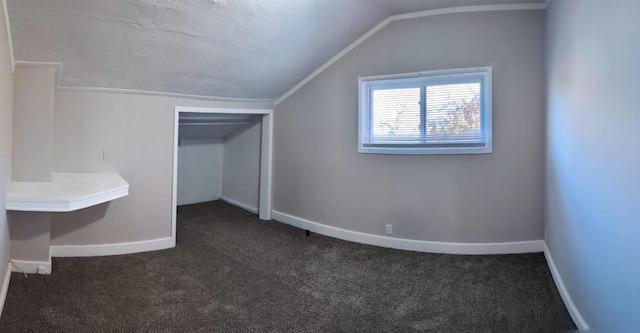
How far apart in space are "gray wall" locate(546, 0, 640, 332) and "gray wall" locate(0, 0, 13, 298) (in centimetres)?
331

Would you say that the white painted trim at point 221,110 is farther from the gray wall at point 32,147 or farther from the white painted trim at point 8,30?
the white painted trim at point 8,30

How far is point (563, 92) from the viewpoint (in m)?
2.56

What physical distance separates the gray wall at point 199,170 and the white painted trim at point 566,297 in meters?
4.61

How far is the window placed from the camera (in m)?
3.29

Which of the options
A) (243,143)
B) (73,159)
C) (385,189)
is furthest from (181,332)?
(243,143)

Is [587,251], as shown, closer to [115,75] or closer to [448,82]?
[448,82]

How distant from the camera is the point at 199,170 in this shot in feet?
18.1

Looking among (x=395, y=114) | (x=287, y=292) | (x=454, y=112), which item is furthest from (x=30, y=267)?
(x=454, y=112)

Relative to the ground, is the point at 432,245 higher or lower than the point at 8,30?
lower

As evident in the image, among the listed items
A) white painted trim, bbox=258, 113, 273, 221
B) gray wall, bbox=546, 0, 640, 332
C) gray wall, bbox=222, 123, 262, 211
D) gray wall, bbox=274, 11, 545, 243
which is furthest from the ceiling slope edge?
gray wall, bbox=546, 0, 640, 332

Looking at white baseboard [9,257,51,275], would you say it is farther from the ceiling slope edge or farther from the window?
the window

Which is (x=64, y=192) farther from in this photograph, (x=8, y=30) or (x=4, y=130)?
(x=8, y=30)

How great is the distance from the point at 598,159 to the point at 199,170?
4995 millimetres

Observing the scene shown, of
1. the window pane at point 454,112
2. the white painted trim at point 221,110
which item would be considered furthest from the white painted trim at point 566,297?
the white painted trim at point 221,110
